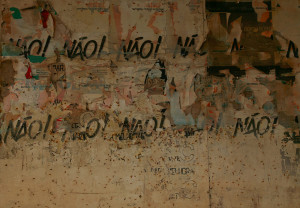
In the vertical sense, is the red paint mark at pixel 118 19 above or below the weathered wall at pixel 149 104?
above

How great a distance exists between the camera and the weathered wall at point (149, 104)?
266 cm

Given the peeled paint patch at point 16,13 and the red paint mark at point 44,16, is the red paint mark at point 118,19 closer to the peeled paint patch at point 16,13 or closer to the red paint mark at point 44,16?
the red paint mark at point 44,16

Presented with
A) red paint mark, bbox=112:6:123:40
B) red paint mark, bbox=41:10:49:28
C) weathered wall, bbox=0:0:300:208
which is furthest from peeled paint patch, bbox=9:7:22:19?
red paint mark, bbox=112:6:123:40

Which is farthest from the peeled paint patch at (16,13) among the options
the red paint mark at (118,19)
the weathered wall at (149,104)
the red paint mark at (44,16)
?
the red paint mark at (118,19)

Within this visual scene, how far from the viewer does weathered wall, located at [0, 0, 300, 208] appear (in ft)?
8.72

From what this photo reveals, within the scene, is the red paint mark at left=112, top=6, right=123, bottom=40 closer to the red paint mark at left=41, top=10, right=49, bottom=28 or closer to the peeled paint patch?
the red paint mark at left=41, top=10, right=49, bottom=28

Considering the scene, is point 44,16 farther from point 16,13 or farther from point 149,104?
point 149,104

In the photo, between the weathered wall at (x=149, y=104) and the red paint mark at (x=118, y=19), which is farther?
the red paint mark at (x=118, y=19)

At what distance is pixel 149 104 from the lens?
274cm

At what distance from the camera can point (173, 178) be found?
269 centimetres

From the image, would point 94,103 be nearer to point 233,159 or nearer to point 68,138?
point 68,138

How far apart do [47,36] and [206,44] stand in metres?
1.65

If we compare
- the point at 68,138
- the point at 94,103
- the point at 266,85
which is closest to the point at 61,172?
the point at 68,138

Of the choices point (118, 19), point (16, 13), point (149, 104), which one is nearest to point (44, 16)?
point (16, 13)
